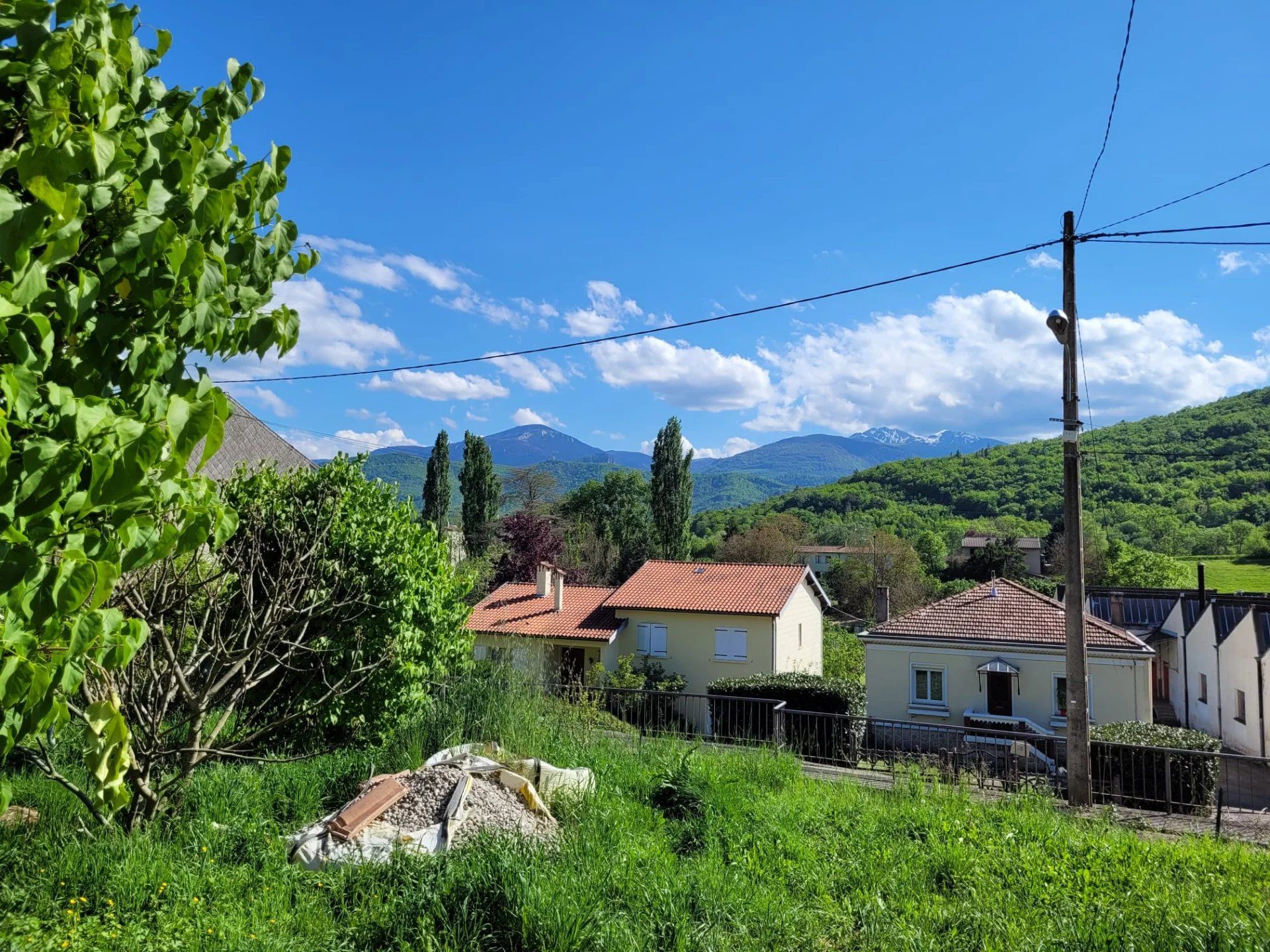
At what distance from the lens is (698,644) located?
2806 cm

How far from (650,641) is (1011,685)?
1249cm

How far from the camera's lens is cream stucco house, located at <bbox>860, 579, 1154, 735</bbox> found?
19516 millimetres

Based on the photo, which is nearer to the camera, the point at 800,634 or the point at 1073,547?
the point at 1073,547

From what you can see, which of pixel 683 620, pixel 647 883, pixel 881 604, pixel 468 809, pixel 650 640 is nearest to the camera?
pixel 647 883

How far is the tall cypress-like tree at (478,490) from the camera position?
49.4 meters

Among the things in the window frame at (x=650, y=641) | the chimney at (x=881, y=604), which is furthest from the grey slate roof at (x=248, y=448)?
Result: the chimney at (x=881, y=604)

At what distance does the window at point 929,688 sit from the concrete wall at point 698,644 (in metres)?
5.94

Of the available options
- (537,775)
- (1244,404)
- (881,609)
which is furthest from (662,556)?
(1244,404)

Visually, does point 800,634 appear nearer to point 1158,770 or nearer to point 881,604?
point 881,604

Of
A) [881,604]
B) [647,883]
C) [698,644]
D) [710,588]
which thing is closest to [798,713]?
[647,883]

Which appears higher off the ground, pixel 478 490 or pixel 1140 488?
pixel 1140 488

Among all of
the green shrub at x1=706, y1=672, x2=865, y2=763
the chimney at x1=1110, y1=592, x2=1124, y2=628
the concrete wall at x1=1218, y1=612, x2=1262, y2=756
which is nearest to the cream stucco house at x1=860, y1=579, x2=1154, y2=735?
the green shrub at x1=706, y1=672, x2=865, y2=763

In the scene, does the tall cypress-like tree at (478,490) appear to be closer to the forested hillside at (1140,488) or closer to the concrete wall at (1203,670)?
the forested hillside at (1140,488)

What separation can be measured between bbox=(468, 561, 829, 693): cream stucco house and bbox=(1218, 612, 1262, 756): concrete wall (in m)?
13.2
